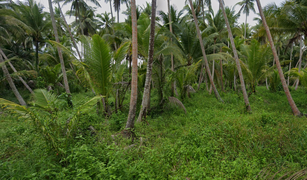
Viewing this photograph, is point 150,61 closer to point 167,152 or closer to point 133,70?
point 133,70

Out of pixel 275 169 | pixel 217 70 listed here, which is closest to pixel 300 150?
pixel 275 169

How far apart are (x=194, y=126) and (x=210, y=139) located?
2.85ft

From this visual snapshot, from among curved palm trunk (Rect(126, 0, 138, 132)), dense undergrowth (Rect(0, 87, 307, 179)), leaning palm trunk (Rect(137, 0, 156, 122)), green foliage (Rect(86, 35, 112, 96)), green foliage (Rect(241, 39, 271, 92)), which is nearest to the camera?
dense undergrowth (Rect(0, 87, 307, 179))

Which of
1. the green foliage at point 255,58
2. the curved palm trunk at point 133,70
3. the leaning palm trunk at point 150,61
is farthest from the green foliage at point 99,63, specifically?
the green foliage at point 255,58

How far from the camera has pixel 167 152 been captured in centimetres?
341

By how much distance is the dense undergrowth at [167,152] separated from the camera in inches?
102

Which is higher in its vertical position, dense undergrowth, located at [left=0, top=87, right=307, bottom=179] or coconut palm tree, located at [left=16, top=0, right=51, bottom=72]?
coconut palm tree, located at [left=16, top=0, right=51, bottom=72]

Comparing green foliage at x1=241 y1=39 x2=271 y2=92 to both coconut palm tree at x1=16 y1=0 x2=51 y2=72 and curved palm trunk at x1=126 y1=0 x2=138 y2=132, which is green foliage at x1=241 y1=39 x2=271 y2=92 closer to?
curved palm trunk at x1=126 y1=0 x2=138 y2=132

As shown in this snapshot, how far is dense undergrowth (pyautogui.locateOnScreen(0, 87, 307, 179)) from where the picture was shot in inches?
102

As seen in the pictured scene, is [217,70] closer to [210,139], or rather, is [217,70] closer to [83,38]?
[210,139]

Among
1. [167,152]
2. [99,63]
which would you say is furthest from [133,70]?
[167,152]

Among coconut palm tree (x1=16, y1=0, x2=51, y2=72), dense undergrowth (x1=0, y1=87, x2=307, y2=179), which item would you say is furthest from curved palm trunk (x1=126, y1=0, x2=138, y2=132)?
coconut palm tree (x1=16, y1=0, x2=51, y2=72)

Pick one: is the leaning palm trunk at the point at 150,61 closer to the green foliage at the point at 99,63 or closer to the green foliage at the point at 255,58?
the green foliage at the point at 99,63

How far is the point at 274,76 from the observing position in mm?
10125
